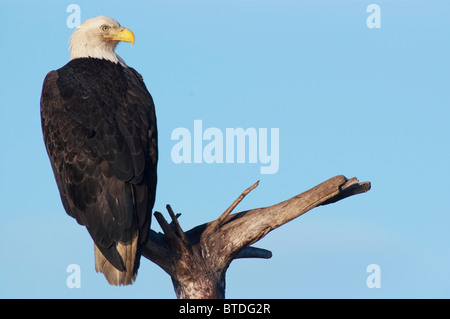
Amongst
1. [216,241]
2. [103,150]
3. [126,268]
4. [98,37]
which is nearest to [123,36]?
[98,37]

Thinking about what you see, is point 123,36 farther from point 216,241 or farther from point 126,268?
point 126,268

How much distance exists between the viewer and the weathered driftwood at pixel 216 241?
10.7 meters

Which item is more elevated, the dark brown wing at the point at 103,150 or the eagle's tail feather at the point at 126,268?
the dark brown wing at the point at 103,150

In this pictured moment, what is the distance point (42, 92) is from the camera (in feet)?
37.9

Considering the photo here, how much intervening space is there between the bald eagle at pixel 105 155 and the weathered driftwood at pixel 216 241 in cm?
52

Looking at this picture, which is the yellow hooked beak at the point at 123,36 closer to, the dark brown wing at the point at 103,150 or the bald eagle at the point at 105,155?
the bald eagle at the point at 105,155

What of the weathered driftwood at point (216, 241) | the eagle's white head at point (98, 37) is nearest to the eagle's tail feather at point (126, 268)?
the weathered driftwood at point (216, 241)

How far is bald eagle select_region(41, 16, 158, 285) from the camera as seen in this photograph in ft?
33.6

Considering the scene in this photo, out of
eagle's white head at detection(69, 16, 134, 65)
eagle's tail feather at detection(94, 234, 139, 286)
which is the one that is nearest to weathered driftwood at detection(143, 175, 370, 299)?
eagle's tail feather at detection(94, 234, 139, 286)

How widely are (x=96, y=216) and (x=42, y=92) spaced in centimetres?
221

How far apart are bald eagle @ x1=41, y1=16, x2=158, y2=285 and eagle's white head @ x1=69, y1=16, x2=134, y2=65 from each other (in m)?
0.76

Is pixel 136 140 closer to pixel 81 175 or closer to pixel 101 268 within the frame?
pixel 81 175

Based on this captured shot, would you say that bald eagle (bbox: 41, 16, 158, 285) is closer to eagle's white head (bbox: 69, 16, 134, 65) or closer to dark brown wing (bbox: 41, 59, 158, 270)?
dark brown wing (bbox: 41, 59, 158, 270)

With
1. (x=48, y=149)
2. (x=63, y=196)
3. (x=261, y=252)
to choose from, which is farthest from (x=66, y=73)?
(x=261, y=252)
